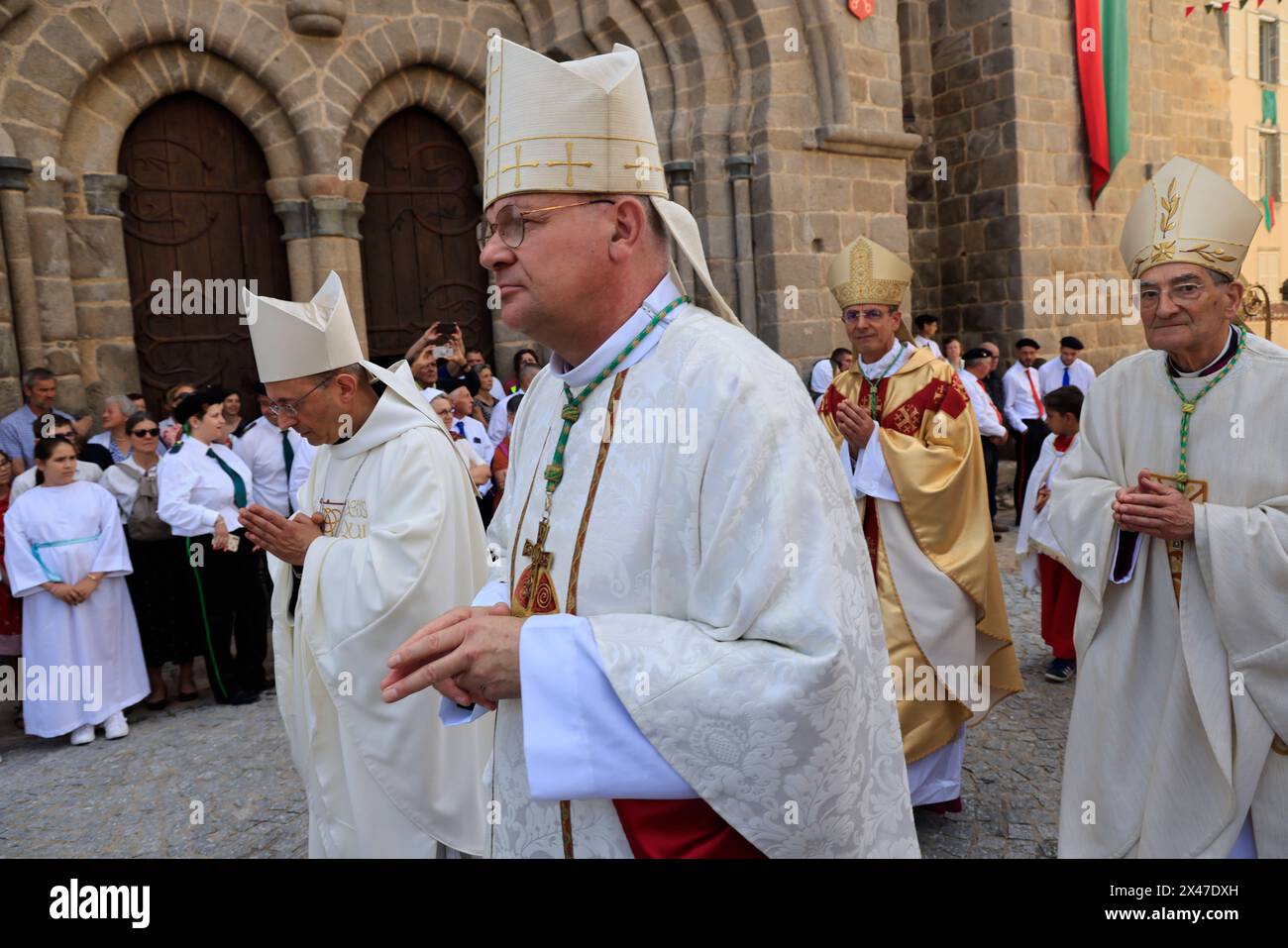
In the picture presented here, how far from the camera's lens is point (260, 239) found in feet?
A: 28.4

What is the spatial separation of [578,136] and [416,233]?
8026 mm

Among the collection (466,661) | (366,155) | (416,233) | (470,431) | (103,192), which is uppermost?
(366,155)

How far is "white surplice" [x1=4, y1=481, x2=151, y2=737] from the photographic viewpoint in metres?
5.43

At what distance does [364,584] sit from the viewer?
120 inches

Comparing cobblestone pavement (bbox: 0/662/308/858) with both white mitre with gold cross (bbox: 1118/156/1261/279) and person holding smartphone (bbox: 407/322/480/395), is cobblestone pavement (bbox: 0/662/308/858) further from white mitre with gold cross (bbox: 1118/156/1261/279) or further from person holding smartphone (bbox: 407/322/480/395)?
white mitre with gold cross (bbox: 1118/156/1261/279)

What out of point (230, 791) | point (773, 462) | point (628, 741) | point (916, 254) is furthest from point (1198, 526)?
point (916, 254)

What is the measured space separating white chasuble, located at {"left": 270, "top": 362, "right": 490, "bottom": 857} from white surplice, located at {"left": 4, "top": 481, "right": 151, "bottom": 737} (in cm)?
284

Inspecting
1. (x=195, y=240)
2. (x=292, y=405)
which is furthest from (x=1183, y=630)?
(x=195, y=240)

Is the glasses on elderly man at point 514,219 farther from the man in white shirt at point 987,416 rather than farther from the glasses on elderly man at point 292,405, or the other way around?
the man in white shirt at point 987,416

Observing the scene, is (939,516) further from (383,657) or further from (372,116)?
(372,116)

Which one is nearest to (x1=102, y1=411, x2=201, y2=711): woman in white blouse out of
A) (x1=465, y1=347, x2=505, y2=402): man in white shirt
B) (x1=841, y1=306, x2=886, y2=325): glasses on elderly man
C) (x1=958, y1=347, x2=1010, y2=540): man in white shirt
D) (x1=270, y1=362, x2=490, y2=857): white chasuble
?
(x1=465, y1=347, x2=505, y2=402): man in white shirt

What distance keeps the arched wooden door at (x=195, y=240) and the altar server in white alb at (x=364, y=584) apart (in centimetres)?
552
